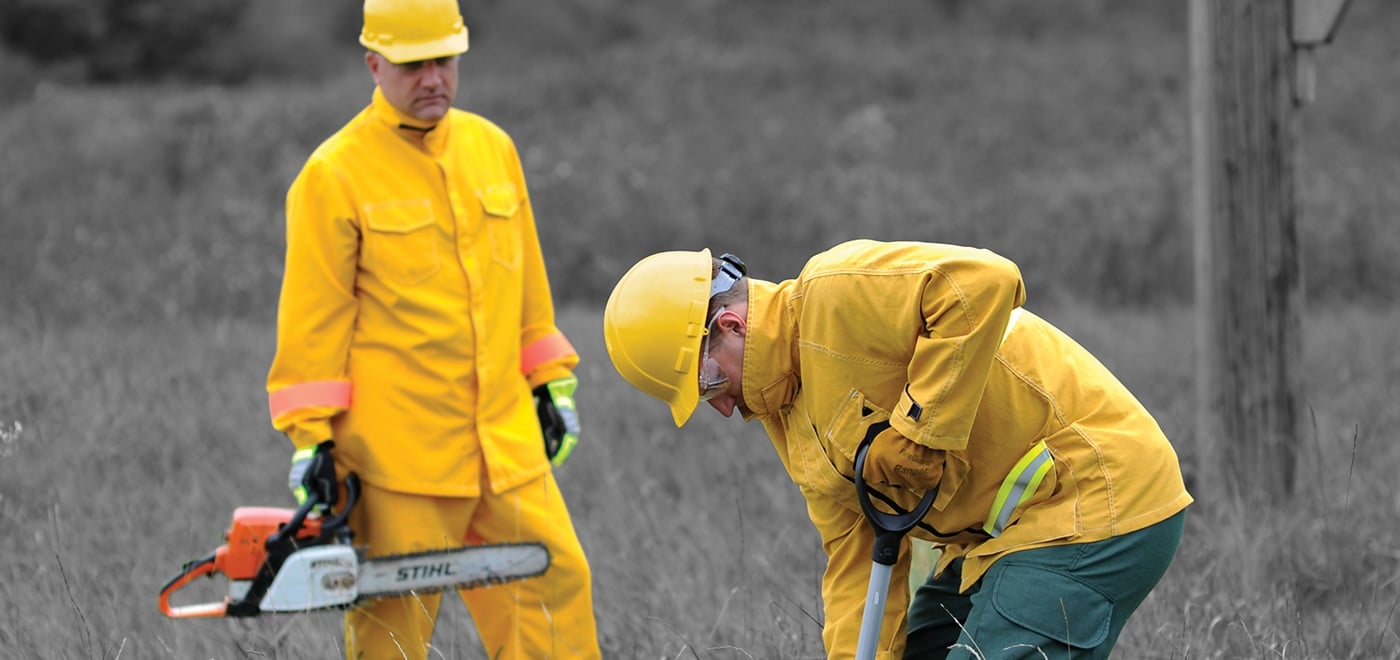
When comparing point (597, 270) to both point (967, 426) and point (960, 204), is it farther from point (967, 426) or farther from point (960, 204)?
point (967, 426)

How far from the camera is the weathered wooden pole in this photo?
454 centimetres

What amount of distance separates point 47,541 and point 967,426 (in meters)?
3.51

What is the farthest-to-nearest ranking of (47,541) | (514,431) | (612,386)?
1. (612,386)
2. (47,541)
3. (514,431)

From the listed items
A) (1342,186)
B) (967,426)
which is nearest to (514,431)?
(967,426)

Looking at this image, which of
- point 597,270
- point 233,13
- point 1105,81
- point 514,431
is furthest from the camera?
point 233,13

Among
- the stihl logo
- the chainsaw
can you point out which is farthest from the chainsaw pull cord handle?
the stihl logo

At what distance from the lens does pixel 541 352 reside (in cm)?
402

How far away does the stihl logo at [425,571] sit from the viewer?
356 cm

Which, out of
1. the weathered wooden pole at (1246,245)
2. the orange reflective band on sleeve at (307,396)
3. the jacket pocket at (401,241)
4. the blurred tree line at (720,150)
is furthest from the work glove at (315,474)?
the blurred tree line at (720,150)

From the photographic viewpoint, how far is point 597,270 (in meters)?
11.9

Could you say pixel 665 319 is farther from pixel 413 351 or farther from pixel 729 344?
pixel 413 351

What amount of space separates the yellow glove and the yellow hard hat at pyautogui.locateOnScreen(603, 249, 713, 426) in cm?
38

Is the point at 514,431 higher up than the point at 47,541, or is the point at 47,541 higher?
the point at 514,431

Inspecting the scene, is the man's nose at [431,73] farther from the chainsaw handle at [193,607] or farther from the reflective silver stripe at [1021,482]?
the reflective silver stripe at [1021,482]
